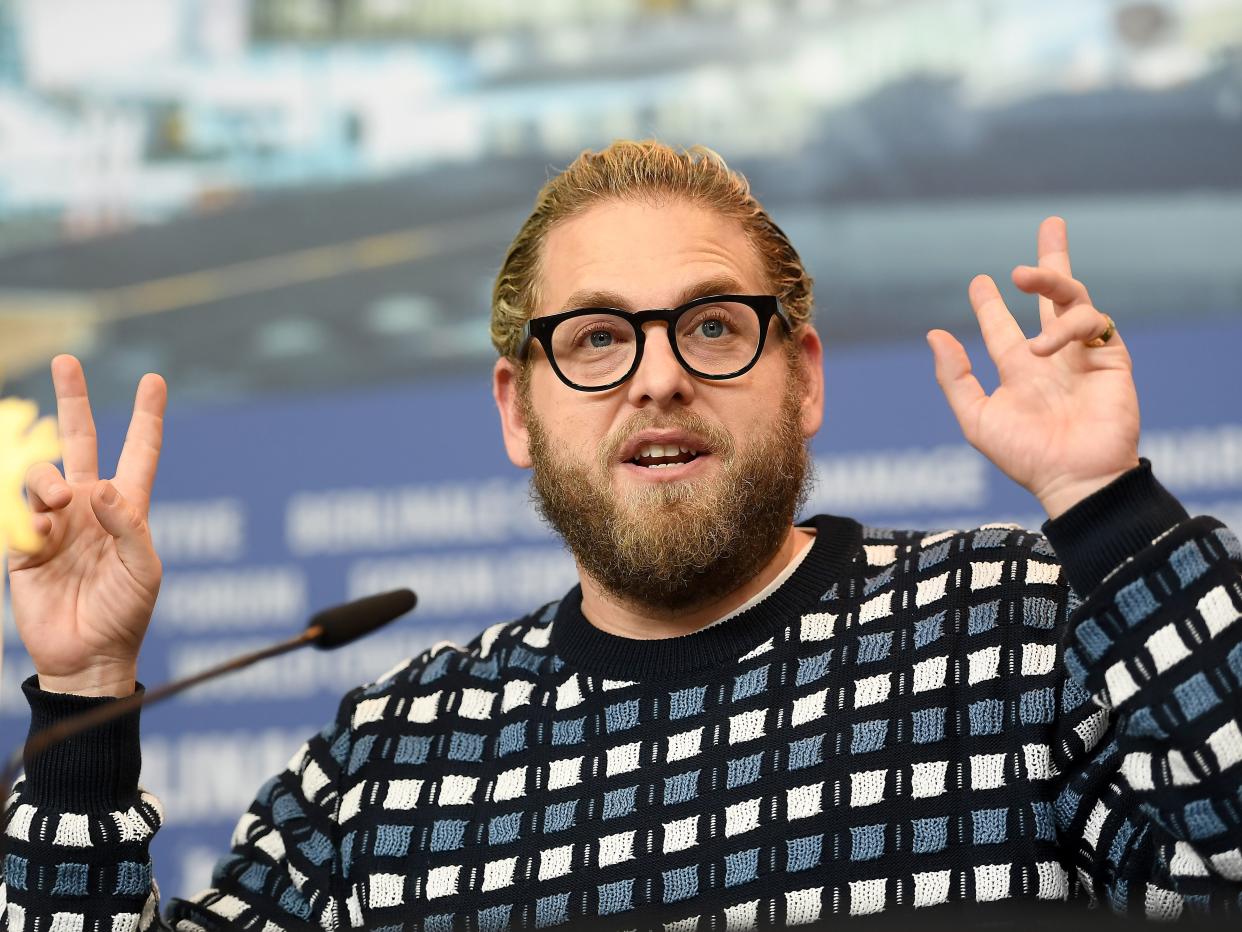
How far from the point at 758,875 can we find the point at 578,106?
1.79 meters

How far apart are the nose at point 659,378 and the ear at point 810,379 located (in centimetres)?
24

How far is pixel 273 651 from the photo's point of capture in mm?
1521

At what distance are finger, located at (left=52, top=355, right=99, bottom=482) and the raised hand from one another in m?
0.94

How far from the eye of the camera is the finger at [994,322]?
1452 mm

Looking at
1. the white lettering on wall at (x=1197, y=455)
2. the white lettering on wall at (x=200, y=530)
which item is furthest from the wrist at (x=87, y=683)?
the white lettering on wall at (x=1197, y=455)

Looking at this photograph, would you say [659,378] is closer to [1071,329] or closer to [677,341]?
[677,341]

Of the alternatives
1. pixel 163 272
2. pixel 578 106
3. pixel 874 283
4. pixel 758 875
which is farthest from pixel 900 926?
pixel 163 272

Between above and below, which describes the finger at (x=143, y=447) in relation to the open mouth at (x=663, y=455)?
above

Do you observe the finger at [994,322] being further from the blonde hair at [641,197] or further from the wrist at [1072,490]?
the blonde hair at [641,197]

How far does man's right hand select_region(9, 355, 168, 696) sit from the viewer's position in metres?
1.59

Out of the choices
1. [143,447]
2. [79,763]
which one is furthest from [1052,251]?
[79,763]

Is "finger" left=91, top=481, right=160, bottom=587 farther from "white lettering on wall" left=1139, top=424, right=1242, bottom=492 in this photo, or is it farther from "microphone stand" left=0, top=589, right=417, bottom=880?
"white lettering on wall" left=1139, top=424, right=1242, bottom=492

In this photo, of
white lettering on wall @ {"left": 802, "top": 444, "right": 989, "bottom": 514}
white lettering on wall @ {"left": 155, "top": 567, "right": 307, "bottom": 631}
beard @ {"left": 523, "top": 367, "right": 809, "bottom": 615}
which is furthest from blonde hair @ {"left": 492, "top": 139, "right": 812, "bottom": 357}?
white lettering on wall @ {"left": 155, "top": 567, "right": 307, "bottom": 631}

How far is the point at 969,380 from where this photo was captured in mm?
1465
